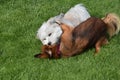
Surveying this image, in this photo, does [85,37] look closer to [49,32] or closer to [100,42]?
[100,42]

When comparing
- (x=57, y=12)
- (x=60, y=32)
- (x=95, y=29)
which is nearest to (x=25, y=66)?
(x=60, y=32)

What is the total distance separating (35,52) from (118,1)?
2.66 metres

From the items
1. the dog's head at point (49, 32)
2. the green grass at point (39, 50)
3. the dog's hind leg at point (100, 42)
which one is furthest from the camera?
the dog's head at point (49, 32)

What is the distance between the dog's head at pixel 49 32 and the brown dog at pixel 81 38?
12cm

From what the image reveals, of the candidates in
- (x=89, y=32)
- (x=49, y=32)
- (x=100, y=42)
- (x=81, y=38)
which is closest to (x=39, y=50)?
(x=49, y=32)

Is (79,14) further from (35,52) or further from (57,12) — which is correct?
(35,52)

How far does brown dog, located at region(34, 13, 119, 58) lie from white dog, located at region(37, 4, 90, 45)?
0.54ft

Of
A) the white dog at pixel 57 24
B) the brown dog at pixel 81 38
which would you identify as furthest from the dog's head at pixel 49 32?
the brown dog at pixel 81 38

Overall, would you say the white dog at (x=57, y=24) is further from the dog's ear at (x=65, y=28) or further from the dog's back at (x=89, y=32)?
the dog's back at (x=89, y=32)

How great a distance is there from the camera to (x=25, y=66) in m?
6.43

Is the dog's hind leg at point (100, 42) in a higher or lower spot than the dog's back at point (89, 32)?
lower

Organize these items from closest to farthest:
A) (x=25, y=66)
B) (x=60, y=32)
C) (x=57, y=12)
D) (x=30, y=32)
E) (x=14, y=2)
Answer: (x=25, y=66), (x=60, y=32), (x=30, y=32), (x=57, y=12), (x=14, y=2)

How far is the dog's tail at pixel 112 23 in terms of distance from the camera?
7.04 metres

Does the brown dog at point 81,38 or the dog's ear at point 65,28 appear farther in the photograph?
the dog's ear at point 65,28
